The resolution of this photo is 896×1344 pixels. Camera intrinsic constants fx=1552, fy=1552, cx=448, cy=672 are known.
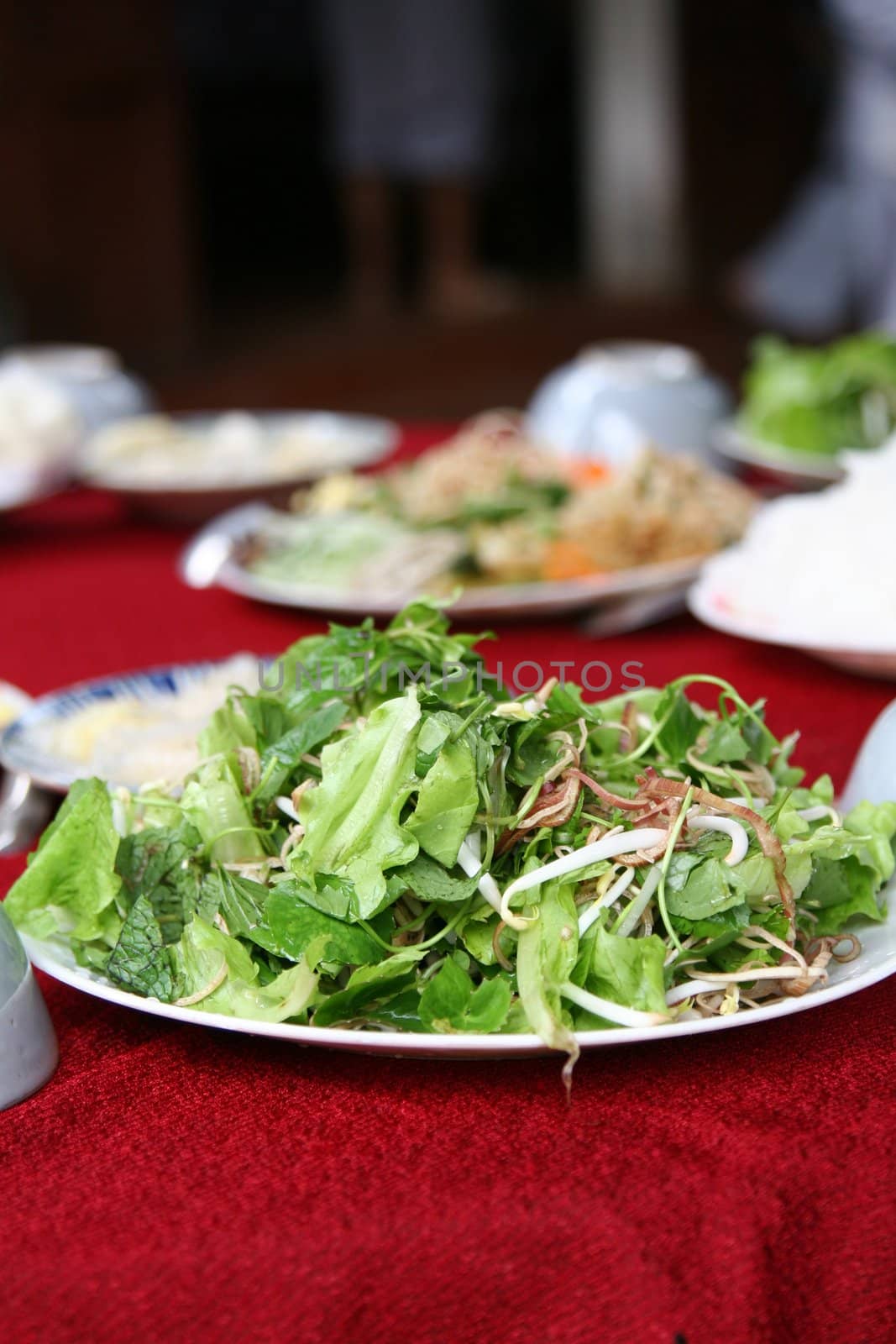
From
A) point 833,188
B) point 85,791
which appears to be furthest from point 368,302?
point 85,791

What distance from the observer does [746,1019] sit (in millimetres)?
733

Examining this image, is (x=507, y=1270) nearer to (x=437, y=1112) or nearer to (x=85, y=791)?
(x=437, y=1112)

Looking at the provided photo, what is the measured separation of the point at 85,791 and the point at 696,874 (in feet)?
1.10

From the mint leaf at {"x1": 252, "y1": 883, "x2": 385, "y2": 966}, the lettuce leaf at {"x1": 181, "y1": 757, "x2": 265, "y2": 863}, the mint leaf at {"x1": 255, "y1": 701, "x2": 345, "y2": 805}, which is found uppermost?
the mint leaf at {"x1": 255, "y1": 701, "x2": 345, "y2": 805}

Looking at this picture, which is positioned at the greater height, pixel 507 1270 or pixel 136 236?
pixel 507 1270

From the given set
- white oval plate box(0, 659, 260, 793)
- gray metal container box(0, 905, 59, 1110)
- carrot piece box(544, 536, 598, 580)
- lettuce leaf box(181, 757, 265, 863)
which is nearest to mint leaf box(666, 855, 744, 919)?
lettuce leaf box(181, 757, 265, 863)

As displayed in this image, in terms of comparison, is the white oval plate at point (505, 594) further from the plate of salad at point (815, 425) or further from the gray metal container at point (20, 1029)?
the gray metal container at point (20, 1029)

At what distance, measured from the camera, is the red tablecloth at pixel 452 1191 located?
653 mm

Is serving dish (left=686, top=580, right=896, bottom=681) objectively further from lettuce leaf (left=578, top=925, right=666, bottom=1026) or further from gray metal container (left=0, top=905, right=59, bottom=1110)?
gray metal container (left=0, top=905, right=59, bottom=1110)

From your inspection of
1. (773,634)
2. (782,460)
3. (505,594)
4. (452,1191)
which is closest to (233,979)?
(452,1191)

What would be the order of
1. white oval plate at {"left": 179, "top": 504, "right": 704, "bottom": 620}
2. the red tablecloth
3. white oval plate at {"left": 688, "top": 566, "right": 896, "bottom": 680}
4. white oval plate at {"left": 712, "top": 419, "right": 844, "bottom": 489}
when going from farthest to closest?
1. white oval plate at {"left": 712, "top": 419, "right": 844, "bottom": 489}
2. white oval plate at {"left": 179, "top": 504, "right": 704, "bottom": 620}
3. white oval plate at {"left": 688, "top": 566, "right": 896, "bottom": 680}
4. the red tablecloth

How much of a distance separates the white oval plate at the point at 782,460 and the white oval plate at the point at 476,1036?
1.34m

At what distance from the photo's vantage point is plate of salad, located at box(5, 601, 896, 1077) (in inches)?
29.5

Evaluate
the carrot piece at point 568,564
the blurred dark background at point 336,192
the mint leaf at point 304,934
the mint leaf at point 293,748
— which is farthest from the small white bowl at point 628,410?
the blurred dark background at point 336,192
